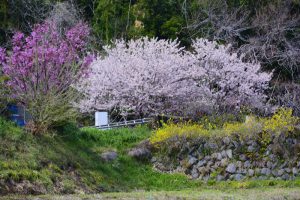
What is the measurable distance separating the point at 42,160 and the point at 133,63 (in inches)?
418

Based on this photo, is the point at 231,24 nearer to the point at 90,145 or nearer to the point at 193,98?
the point at 193,98

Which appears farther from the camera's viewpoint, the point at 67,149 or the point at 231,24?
the point at 231,24

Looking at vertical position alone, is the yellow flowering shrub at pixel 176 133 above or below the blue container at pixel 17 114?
below

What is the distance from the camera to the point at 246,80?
23.9 metres

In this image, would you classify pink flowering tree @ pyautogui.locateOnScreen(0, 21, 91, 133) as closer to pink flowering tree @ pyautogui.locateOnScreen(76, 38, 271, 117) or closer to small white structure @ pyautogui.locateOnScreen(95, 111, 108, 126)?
pink flowering tree @ pyautogui.locateOnScreen(76, 38, 271, 117)

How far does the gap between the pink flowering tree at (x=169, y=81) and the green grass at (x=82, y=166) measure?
393cm

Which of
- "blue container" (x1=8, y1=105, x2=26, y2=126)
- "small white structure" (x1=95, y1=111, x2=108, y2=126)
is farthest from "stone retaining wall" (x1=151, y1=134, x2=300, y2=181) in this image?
"small white structure" (x1=95, y1=111, x2=108, y2=126)

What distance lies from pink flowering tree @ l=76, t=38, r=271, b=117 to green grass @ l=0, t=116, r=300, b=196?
3931mm

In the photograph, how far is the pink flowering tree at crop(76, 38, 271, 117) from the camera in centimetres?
2211

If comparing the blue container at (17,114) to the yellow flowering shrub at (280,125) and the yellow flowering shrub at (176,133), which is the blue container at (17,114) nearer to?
the yellow flowering shrub at (176,133)

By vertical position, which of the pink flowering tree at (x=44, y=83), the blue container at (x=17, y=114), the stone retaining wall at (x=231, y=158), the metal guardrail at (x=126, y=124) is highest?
the pink flowering tree at (x=44, y=83)

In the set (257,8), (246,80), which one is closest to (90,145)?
(246,80)

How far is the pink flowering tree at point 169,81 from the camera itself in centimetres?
2211

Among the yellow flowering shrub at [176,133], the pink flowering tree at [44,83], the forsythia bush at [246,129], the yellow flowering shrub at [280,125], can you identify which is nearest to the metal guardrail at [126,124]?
the forsythia bush at [246,129]
